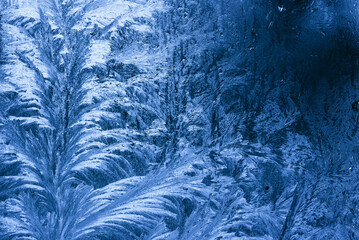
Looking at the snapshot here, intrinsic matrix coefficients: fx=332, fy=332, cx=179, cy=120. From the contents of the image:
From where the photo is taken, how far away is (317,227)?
0.63m

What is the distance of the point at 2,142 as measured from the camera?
67 centimetres

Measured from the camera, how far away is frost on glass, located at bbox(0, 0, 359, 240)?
626 mm

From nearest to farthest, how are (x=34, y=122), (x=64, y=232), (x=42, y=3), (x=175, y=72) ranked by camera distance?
(x=64, y=232), (x=34, y=122), (x=175, y=72), (x=42, y=3)

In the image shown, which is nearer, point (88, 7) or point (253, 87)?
point (253, 87)

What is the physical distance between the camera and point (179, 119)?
0.74 meters

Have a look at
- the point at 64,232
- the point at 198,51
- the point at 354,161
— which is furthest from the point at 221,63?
the point at 64,232

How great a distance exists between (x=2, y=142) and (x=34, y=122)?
0.07 meters

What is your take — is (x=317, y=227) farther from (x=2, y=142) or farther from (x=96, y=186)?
(x=2, y=142)

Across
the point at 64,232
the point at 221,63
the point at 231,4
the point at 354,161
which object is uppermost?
the point at 231,4

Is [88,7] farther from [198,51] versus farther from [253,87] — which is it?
[253,87]

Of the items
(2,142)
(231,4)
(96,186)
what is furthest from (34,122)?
(231,4)

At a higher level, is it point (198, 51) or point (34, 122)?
point (198, 51)

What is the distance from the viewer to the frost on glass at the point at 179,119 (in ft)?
2.05

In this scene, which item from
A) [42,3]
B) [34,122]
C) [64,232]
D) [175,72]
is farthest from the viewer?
[42,3]
